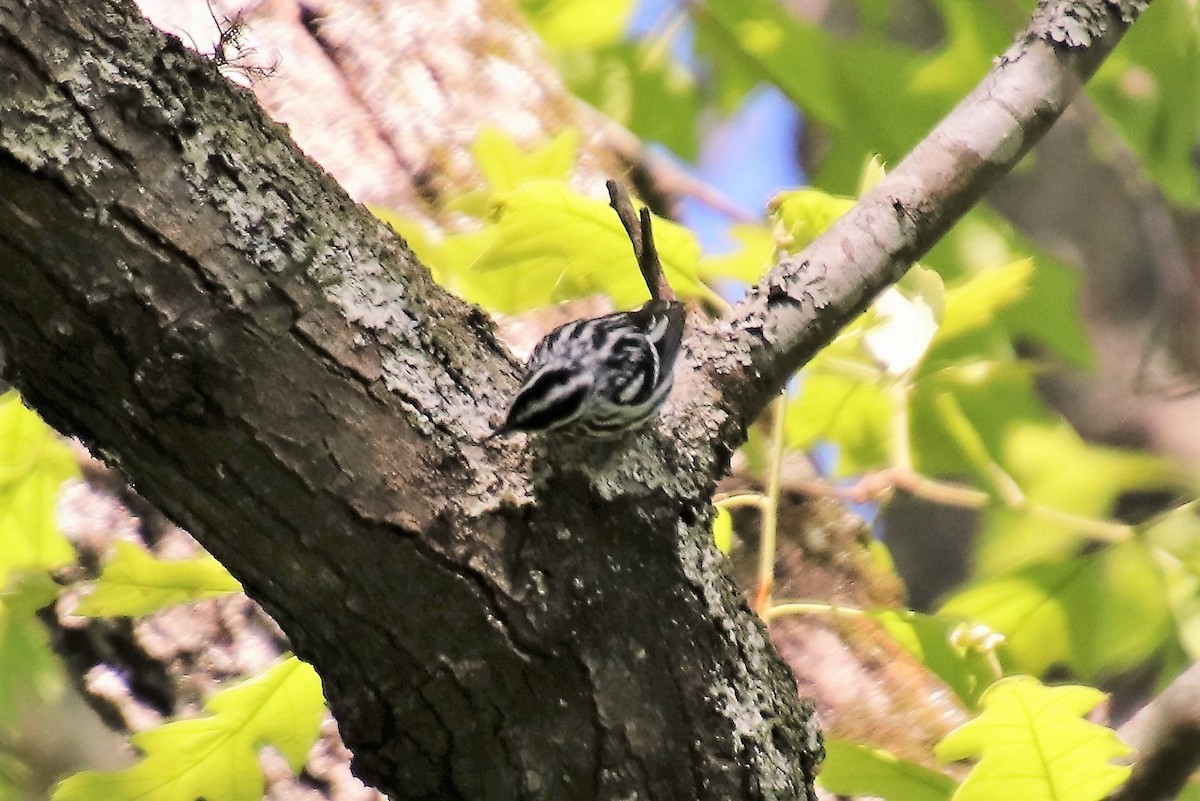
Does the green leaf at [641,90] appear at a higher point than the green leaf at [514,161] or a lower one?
higher

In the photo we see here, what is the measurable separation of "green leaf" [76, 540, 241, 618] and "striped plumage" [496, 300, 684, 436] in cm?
34

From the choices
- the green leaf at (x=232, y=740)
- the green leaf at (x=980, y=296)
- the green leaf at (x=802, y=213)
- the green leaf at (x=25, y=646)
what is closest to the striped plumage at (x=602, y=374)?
the green leaf at (x=802, y=213)

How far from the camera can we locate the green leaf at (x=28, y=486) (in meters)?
1.06

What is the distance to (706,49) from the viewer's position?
50.6 inches

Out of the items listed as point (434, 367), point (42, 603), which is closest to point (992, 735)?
point (434, 367)

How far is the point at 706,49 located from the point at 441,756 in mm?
857

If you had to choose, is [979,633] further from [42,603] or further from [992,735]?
[42,603]

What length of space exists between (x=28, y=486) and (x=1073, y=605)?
3.38ft

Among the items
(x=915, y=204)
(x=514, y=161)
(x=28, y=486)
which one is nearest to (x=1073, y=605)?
(x=915, y=204)

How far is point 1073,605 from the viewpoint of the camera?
1.10 metres

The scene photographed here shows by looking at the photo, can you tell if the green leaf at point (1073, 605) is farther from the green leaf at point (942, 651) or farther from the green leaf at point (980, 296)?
the green leaf at point (980, 296)

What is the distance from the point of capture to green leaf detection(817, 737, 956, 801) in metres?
0.90

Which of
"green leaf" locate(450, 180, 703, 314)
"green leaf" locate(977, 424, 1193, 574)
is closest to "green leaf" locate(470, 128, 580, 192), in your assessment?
"green leaf" locate(450, 180, 703, 314)

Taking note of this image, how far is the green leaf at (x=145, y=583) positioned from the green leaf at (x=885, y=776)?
0.52 metres
